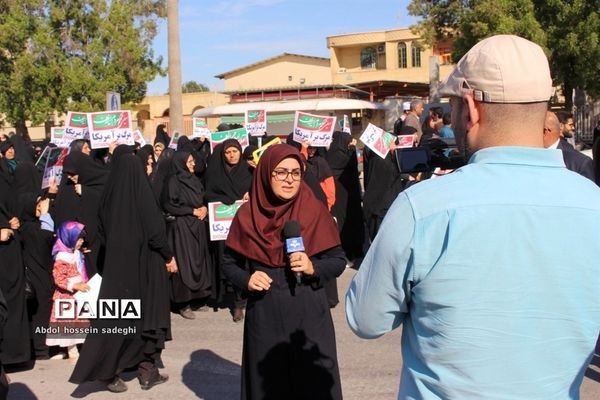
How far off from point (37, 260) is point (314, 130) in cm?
442

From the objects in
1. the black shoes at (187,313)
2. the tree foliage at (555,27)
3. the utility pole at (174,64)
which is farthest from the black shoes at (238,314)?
the tree foliage at (555,27)

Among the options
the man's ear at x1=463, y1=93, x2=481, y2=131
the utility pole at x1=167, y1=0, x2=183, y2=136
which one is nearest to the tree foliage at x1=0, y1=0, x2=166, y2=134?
Answer: the utility pole at x1=167, y1=0, x2=183, y2=136

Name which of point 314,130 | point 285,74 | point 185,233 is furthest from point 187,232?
point 285,74

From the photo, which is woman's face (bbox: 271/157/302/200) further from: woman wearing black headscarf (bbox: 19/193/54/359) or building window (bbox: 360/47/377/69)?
building window (bbox: 360/47/377/69)

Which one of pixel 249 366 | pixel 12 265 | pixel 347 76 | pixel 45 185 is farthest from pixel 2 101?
pixel 249 366

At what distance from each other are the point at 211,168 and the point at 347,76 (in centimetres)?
4165

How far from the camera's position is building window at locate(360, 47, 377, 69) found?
161 ft

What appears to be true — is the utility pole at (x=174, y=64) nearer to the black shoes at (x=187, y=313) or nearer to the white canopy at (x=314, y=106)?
the black shoes at (x=187, y=313)

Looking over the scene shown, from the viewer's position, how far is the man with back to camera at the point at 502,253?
1.56 metres

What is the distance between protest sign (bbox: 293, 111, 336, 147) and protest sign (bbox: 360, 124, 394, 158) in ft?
1.69

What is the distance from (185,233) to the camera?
7.84 meters

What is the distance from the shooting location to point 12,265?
234 inches

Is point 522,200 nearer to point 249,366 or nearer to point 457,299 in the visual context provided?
point 457,299

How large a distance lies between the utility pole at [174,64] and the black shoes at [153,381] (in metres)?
9.50
